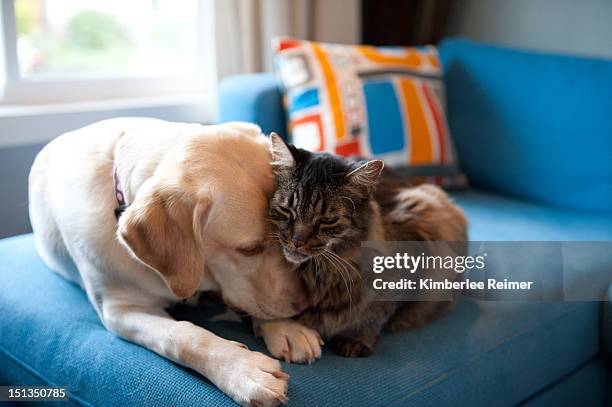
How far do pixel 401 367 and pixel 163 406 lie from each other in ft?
1.54

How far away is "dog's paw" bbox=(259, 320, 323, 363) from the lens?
1228 millimetres

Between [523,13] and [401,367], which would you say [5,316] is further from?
[523,13]

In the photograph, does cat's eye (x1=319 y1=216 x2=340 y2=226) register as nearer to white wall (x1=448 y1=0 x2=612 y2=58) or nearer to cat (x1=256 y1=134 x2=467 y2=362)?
cat (x1=256 y1=134 x2=467 y2=362)

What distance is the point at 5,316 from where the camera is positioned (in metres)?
1.47

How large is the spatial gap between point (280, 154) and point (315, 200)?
0.12 m

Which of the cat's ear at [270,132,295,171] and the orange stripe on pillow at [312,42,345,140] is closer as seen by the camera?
the cat's ear at [270,132,295,171]

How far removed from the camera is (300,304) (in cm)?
128

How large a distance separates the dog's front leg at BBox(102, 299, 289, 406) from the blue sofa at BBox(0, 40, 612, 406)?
30mm

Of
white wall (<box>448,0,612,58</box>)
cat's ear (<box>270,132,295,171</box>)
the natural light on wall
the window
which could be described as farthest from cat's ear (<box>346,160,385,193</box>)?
white wall (<box>448,0,612,58</box>)

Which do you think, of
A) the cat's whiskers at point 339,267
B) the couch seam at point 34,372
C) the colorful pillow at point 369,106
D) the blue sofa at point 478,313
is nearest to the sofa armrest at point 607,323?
the blue sofa at point 478,313

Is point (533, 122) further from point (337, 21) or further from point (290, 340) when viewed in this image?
point (290, 340)

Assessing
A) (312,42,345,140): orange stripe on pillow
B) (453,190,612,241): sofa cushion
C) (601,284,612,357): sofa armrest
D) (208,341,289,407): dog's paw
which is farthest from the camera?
(312,42,345,140): orange stripe on pillow

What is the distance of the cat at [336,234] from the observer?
1209 millimetres

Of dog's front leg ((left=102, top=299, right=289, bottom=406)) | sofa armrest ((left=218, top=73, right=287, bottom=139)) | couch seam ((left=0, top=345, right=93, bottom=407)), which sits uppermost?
sofa armrest ((left=218, top=73, right=287, bottom=139))
